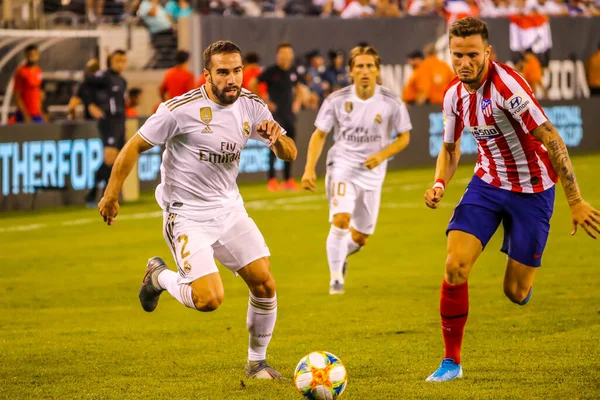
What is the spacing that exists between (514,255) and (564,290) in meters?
3.47

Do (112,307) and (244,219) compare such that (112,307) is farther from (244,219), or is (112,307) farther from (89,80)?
(89,80)

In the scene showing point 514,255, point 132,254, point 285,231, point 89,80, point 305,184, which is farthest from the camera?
point 89,80

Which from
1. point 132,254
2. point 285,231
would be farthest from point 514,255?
point 285,231

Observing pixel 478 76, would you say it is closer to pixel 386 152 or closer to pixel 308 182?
pixel 308 182

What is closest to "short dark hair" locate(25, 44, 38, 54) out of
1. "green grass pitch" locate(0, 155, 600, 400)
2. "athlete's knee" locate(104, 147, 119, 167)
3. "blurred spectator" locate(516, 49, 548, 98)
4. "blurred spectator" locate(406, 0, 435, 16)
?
"athlete's knee" locate(104, 147, 119, 167)

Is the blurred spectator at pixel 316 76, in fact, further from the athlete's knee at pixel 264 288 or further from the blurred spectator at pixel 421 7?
the athlete's knee at pixel 264 288

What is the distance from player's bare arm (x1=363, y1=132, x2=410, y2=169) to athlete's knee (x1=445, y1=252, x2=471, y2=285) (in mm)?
3654

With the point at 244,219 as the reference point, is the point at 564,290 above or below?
below

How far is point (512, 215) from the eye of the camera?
7.44m

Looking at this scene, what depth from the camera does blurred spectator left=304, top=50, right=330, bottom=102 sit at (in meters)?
23.8

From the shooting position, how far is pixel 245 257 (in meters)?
7.26

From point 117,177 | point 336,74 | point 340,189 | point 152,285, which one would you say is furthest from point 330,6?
point 117,177

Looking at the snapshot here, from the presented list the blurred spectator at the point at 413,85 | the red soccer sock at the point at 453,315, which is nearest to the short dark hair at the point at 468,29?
the red soccer sock at the point at 453,315

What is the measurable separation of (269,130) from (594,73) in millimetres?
23531
